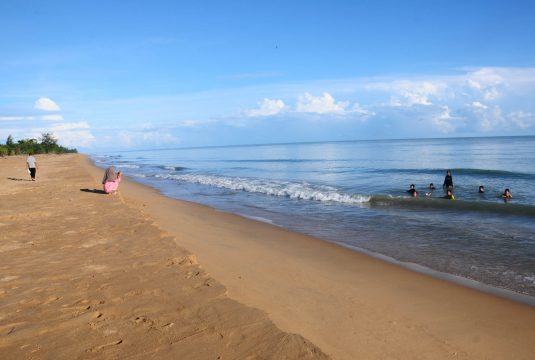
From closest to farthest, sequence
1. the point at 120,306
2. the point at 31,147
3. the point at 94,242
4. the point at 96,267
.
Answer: the point at 120,306, the point at 96,267, the point at 94,242, the point at 31,147

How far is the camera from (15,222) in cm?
937

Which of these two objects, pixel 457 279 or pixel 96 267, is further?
pixel 457 279

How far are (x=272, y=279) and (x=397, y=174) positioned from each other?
2746cm

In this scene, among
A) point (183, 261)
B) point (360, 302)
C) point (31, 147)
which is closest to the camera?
point (360, 302)

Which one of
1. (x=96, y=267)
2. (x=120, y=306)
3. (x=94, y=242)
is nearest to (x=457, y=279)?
(x=120, y=306)

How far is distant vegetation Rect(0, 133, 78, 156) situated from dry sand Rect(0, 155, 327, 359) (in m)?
70.6

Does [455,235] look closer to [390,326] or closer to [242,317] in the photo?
[390,326]

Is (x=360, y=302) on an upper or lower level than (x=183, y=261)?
lower

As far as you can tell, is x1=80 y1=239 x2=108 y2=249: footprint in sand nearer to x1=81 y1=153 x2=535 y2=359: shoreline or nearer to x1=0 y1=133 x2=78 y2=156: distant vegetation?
x1=81 y1=153 x2=535 y2=359: shoreline

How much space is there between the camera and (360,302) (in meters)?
4.86

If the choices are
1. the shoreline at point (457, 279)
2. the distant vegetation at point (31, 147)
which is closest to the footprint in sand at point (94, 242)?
the shoreline at point (457, 279)

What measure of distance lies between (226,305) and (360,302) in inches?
71.2

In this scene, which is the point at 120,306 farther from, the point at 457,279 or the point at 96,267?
the point at 457,279

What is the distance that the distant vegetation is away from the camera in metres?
69.1
